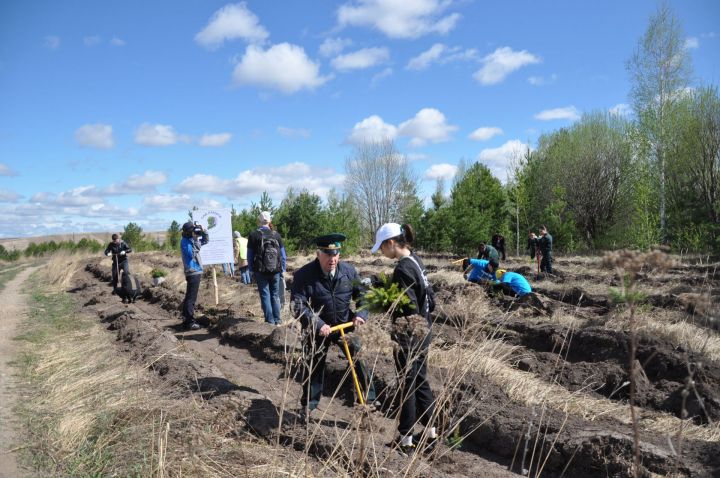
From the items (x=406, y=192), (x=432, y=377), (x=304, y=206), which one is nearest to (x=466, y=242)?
(x=304, y=206)

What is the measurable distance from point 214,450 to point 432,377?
301 centimetres

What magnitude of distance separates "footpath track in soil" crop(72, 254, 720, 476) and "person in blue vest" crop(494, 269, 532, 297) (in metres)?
0.58

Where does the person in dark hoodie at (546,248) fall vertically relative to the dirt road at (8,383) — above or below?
above

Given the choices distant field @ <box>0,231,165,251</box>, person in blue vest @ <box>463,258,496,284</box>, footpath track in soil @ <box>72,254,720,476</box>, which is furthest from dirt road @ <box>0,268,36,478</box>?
distant field @ <box>0,231,165,251</box>

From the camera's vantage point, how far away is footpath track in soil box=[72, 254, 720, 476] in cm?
396

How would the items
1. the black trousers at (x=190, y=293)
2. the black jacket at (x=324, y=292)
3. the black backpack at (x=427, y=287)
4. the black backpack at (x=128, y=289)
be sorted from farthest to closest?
the black backpack at (x=128, y=289)
the black trousers at (x=190, y=293)
the black jacket at (x=324, y=292)
the black backpack at (x=427, y=287)

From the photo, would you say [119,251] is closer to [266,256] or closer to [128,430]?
[266,256]

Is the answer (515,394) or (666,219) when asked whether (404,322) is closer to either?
(515,394)

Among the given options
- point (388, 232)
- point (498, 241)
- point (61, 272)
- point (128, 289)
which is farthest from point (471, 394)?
point (61, 272)

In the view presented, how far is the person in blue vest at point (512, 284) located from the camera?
35.2ft

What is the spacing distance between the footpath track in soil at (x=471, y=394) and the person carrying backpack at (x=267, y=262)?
46cm

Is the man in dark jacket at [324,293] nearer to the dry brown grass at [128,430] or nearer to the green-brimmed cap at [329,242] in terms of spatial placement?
the green-brimmed cap at [329,242]

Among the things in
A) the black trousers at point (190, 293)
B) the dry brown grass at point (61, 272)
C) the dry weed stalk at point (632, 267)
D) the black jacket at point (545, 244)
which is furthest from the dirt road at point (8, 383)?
the black jacket at point (545, 244)

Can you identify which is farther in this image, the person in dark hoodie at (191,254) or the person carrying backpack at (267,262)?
the person in dark hoodie at (191,254)
